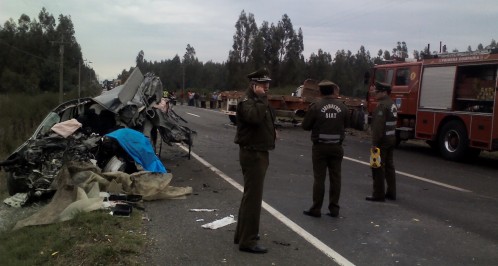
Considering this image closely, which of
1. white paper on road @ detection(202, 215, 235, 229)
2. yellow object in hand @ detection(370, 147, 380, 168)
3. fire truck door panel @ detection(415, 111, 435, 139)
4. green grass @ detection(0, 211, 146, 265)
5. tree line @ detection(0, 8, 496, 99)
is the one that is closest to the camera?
green grass @ detection(0, 211, 146, 265)

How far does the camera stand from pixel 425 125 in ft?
49.5

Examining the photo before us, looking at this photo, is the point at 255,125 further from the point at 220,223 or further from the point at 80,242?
the point at 80,242

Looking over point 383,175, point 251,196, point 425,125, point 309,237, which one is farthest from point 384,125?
point 425,125

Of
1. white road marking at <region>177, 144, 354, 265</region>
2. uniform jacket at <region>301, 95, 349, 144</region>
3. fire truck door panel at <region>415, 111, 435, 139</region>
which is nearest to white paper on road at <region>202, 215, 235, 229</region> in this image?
white road marking at <region>177, 144, 354, 265</region>

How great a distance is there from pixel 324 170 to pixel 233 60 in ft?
244

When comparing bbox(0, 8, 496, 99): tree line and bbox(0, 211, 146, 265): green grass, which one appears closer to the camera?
bbox(0, 211, 146, 265): green grass

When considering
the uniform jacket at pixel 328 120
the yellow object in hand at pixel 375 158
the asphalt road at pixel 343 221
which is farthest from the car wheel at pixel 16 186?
the yellow object in hand at pixel 375 158

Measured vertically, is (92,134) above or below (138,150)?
above

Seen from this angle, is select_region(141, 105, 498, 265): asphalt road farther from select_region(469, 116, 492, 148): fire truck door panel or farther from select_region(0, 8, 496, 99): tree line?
select_region(0, 8, 496, 99): tree line

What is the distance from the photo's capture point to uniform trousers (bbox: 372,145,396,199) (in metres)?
8.05

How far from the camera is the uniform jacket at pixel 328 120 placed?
6855mm

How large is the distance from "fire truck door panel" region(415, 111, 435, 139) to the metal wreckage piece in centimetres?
734

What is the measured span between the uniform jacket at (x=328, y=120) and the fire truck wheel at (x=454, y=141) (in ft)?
26.0

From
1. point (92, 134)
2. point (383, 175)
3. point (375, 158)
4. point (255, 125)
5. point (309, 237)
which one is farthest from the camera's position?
point (92, 134)
